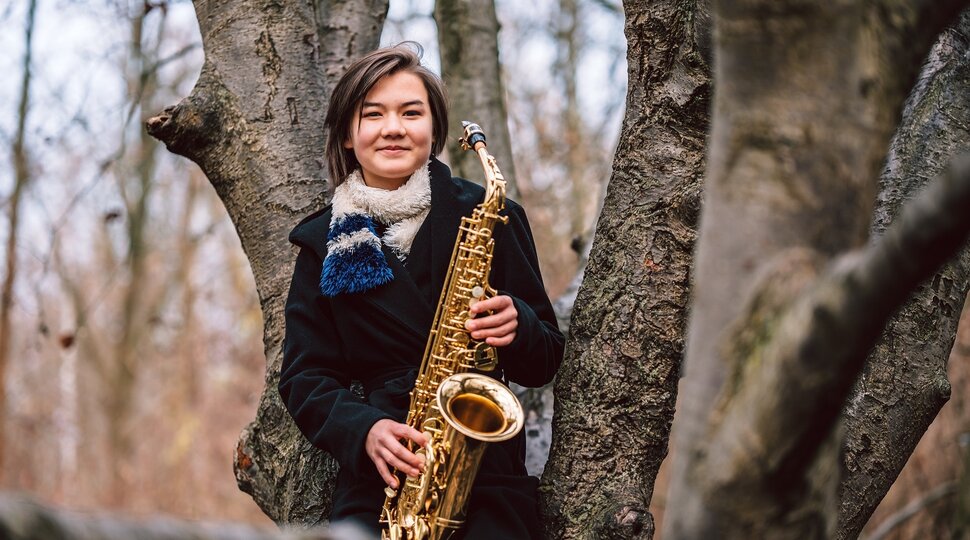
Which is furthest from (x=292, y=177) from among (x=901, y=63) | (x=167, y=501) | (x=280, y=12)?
(x=167, y=501)

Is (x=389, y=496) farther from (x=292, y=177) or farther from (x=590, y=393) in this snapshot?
(x=292, y=177)

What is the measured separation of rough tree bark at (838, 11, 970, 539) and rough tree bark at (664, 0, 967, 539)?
4.31ft

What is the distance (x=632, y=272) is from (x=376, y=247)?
2.63ft

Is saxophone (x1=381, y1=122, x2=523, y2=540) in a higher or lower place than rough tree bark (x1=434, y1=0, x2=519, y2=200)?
lower

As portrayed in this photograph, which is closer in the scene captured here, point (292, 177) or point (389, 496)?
point (389, 496)

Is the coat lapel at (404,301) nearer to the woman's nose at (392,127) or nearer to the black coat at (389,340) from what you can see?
the black coat at (389,340)

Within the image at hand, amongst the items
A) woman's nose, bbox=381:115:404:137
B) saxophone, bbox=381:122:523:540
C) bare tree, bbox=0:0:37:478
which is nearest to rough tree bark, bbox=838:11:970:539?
saxophone, bbox=381:122:523:540

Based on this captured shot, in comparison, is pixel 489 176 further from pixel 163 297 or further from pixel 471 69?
pixel 163 297

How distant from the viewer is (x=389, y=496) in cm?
280

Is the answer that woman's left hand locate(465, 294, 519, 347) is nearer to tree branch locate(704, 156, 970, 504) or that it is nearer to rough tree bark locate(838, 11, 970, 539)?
rough tree bark locate(838, 11, 970, 539)

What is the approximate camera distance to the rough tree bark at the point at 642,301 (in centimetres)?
272

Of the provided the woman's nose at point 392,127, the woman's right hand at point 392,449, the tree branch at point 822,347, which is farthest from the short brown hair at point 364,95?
the tree branch at point 822,347

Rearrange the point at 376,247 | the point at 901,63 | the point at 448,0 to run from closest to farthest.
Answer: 1. the point at 901,63
2. the point at 376,247
3. the point at 448,0

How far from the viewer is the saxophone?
2.73 m
